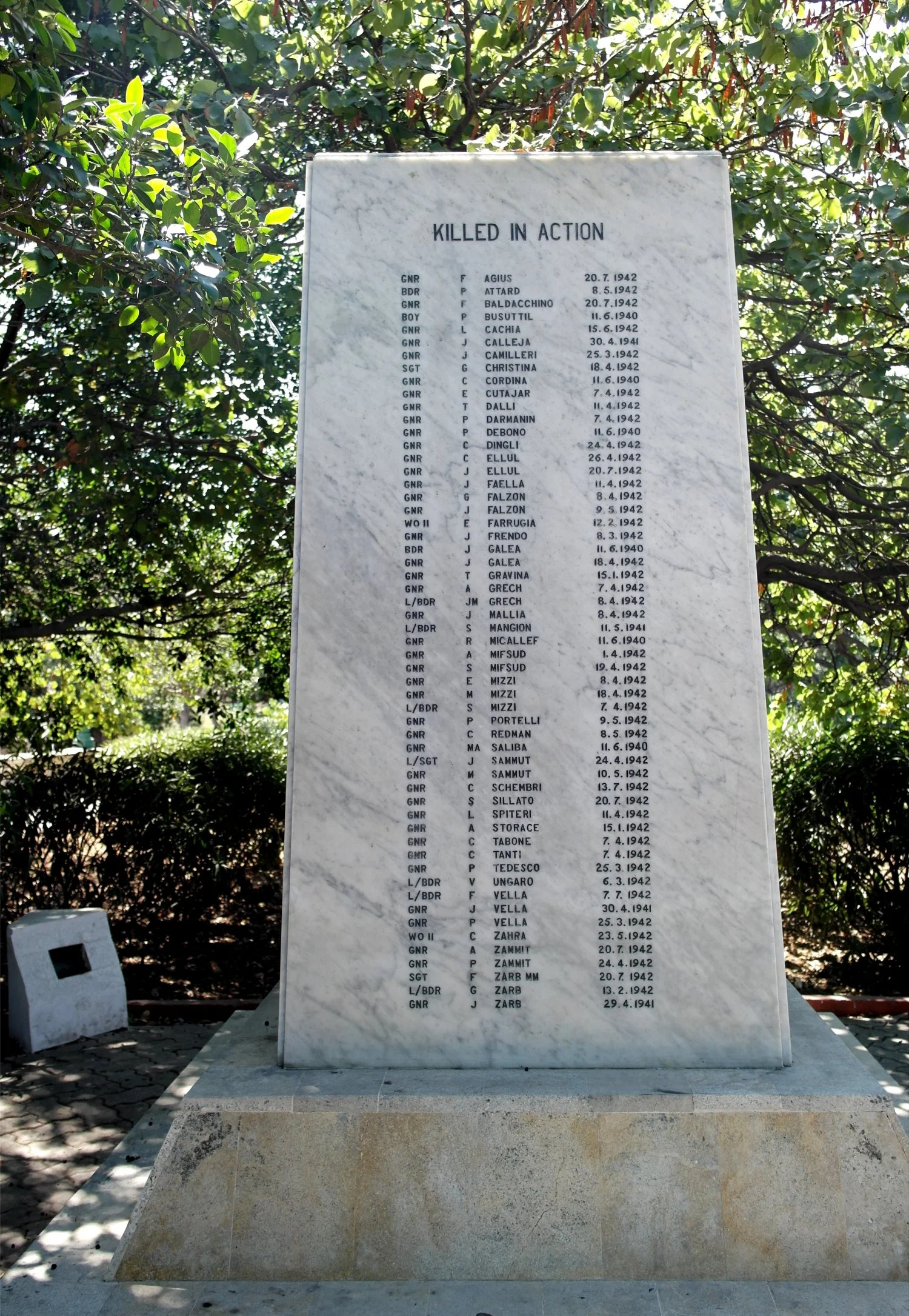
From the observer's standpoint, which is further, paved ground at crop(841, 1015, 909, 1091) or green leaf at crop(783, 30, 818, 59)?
paved ground at crop(841, 1015, 909, 1091)

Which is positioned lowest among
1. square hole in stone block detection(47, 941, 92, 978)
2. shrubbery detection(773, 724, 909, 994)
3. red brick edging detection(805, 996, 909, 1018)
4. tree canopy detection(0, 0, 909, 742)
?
red brick edging detection(805, 996, 909, 1018)

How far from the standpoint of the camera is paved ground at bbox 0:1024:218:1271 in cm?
459

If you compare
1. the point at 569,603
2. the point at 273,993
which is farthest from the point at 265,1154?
the point at 569,603

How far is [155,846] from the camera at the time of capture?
8508 millimetres

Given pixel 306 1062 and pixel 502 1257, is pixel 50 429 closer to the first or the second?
pixel 306 1062

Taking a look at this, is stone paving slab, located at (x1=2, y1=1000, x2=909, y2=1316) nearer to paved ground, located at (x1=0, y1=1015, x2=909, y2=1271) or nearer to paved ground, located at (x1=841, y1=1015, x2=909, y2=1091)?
paved ground, located at (x1=0, y1=1015, x2=909, y2=1271)

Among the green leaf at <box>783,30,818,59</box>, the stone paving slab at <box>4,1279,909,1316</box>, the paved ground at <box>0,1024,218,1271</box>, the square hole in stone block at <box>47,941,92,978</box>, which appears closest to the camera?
the stone paving slab at <box>4,1279,909,1316</box>

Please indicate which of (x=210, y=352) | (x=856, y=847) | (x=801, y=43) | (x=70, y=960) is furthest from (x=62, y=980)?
(x=801, y=43)

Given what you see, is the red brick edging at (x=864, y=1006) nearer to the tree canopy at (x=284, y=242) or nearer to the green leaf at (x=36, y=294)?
the tree canopy at (x=284, y=242)

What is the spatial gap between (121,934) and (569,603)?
618 centimetres

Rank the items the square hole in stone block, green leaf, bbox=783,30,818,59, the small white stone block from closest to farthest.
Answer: green leaf, bbox=783,30,818,59 < the small white stone block < the square hole in stone block

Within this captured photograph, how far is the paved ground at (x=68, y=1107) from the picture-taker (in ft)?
15.0

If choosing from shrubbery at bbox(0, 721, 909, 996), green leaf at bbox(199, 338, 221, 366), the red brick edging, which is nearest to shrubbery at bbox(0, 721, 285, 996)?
shrubbery at bbox(0, 721, 909, 996)

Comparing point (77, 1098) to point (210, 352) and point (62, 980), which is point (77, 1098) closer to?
point (62, 980)
